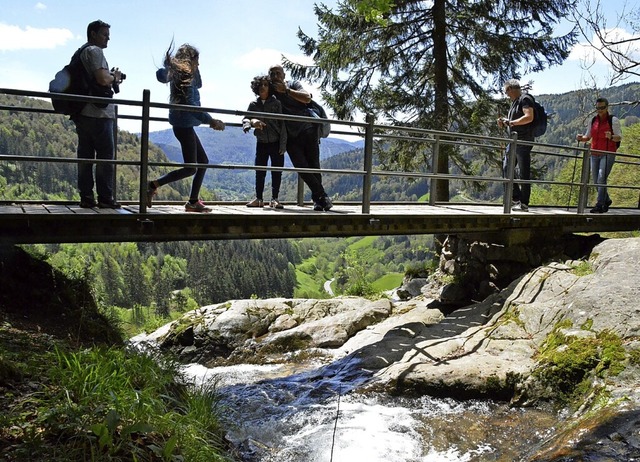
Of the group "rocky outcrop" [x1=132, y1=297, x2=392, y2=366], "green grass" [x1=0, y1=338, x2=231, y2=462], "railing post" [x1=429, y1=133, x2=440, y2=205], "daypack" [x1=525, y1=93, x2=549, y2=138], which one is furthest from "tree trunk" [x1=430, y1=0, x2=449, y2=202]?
"green grass" [x1=0, y1=338, x2=231, y2=462]

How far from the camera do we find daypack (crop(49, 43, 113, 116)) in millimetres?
5523

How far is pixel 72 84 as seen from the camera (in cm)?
Result: 563

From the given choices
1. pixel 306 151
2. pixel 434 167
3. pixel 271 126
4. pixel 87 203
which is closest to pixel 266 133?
pixel 271 126

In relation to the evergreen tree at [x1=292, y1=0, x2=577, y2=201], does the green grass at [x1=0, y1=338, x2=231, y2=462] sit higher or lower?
lower

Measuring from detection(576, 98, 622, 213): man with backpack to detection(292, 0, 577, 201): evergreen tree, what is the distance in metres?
3.82

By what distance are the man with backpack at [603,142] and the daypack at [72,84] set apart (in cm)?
885

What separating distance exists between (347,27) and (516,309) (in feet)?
32.2

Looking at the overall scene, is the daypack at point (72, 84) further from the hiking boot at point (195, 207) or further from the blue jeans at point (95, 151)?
the hiking boot at point (195, 207)

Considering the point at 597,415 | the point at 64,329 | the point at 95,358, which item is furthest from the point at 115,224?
the point at 597,415

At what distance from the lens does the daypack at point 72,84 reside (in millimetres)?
5523

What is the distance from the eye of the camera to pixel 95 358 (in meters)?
4.00

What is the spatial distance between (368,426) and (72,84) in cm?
478

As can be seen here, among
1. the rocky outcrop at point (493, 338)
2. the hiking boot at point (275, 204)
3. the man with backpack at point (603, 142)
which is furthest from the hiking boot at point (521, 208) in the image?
the hiking boot at point (275, 204)

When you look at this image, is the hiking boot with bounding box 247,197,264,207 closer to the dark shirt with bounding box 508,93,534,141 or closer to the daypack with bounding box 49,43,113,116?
the daypack with bounding box 49,43,113,116
